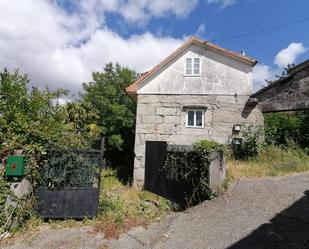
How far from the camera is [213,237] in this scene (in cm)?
477

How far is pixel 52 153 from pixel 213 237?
399 cm

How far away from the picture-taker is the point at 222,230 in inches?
196

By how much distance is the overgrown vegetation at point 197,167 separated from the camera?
6.65 m

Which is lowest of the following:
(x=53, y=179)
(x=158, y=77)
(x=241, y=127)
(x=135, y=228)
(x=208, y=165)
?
(x=135, y=228)

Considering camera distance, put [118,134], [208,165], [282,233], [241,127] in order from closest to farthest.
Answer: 1. [282,233]
2. [208,165]
3. [241,127]
4. [118,134]

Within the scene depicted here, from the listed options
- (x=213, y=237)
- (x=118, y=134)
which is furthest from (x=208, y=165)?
(x=118, y=134)

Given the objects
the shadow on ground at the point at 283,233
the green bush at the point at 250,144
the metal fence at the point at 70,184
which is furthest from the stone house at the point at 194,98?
the shadow on ground at the point at 283,233

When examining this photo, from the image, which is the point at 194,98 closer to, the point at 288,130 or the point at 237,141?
the point at 237,141

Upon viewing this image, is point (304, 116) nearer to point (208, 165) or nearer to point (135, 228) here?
point (208, 165)

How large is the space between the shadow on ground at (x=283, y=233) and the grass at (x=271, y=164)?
8.99ft

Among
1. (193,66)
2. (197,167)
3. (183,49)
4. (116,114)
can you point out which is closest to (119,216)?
(197,167)

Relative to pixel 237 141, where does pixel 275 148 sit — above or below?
below

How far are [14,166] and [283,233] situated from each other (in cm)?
545

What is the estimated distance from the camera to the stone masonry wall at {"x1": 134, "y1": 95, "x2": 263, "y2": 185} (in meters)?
11.7
